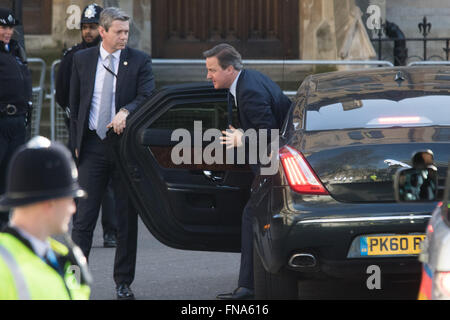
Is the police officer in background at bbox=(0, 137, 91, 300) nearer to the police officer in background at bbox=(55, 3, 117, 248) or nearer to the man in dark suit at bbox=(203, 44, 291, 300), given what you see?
the man in dark suit at bbox=(203, 44, 291, 300)

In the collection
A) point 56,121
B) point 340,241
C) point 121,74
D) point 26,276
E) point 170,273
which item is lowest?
point 170,273

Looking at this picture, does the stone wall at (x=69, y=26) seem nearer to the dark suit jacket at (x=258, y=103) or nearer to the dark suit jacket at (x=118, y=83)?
the dark suit jacket at (x=118, y=83)

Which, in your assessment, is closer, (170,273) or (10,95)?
(170,273)

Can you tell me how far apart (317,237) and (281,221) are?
9.7 inches

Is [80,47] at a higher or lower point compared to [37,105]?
higher

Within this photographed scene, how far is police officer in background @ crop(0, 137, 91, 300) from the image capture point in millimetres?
2846

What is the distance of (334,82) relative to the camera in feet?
23.5

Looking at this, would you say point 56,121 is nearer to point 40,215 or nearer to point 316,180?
point 316,180

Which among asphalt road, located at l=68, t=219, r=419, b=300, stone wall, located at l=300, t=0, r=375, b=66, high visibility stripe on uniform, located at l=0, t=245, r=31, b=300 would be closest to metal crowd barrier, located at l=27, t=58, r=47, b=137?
stone wall, located at l=300, t=0, r=375, b=66

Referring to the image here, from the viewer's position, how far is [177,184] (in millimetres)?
7266

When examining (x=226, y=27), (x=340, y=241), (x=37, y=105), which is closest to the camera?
(x=340, y=241)

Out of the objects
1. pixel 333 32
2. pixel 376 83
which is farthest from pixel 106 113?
pixel 333 32

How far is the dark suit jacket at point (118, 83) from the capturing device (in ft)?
24.5

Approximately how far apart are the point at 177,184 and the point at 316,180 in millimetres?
1530
